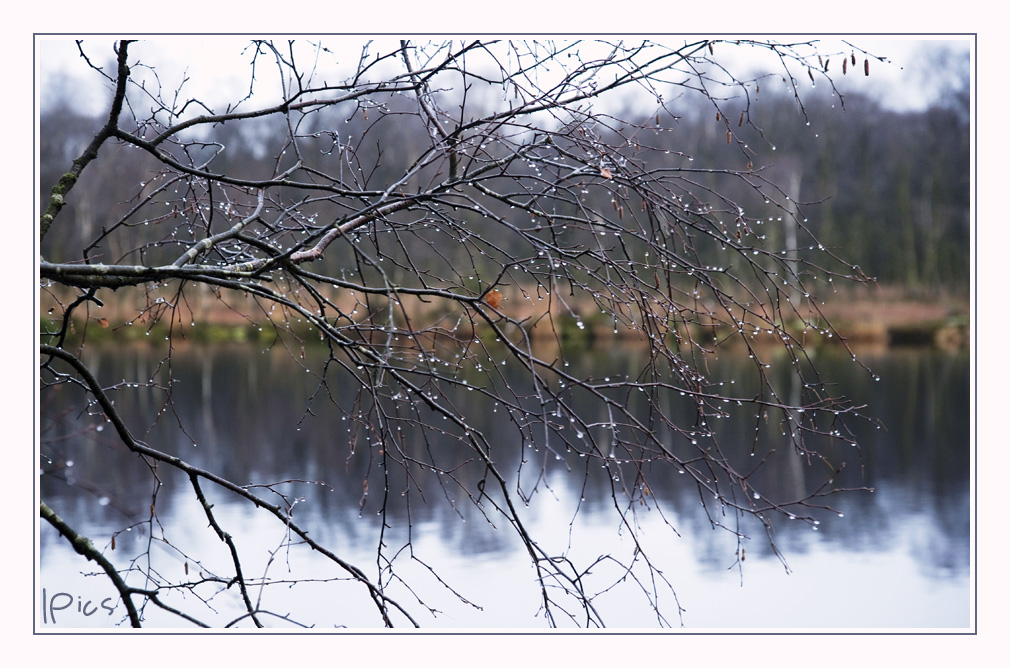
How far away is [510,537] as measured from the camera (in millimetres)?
4793

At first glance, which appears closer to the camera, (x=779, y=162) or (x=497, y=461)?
(x=779, y=162)

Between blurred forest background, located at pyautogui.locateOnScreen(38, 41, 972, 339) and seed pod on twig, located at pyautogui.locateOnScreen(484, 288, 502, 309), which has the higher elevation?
blurred forest background, located at pyautogui.locateOnScreen(38, 41, 972, 339)

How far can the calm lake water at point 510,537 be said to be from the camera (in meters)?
3.72

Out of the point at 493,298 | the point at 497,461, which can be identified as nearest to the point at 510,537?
the point at 497,461

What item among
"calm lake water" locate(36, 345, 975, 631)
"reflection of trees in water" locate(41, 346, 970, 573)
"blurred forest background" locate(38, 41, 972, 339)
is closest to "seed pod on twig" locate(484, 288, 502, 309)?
"blurred forest background" locate(38, 41, 972, 339)

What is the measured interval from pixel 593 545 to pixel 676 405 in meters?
2.42

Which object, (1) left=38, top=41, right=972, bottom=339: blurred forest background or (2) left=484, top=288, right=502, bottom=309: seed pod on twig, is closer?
(2) left=484, top=288, right=502, bottom=309: seed pod on twig

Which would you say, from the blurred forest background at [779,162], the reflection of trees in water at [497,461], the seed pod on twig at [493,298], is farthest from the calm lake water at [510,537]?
the seed pod on twig at [493,298]

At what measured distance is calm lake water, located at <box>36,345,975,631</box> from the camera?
372cm

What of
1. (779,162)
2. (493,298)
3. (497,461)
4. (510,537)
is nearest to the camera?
(493,298)

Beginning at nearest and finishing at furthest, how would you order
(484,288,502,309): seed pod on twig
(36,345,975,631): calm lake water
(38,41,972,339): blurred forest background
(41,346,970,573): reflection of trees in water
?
(484,288,502,309): seed pod on twig, (38,41,972,339): blurred forest background, (36,345,975,631): calm lake water, (41,346,970,573): reflection of trees in water

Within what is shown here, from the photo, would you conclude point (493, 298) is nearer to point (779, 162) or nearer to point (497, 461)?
point (779, 162)

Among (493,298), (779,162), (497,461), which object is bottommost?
(493,298)

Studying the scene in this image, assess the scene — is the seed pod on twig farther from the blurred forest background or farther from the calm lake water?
the calm lake water
